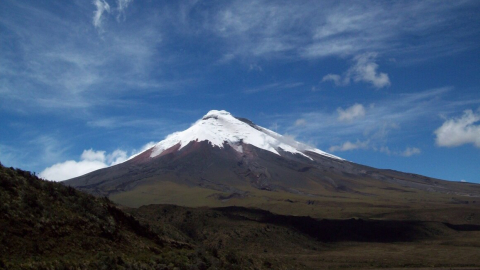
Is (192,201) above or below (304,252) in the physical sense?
above

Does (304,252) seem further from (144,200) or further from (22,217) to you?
(144,200)

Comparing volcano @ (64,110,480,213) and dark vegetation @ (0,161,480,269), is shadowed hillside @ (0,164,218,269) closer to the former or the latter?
dark vegetation @ (0,161,480,269)

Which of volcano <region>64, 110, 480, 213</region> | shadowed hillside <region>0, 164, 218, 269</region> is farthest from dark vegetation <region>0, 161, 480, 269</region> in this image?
volcano <region>64, 110, 480, 213</region>

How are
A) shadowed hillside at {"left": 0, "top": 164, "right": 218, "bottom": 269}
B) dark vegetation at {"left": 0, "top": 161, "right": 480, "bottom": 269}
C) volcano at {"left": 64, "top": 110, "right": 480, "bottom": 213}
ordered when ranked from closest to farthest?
1. shadowed hillside at {"left": 0, "top": 164, "right": 218, "bottom": 269}
2. dark vegetation at {"left": 0, "top": 161, "right": 480, "bottom": 269}
3. volcano at {"left": 64, "top": 110, "right": 480, "bottom": 213}

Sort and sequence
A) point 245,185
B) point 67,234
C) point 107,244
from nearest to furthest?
point 67,234 < point 107,244 < point 245,185

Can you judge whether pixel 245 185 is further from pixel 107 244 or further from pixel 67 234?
pixel 67 234

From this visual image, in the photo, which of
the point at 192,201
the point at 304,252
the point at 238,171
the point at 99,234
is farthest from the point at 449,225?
the point at 238,171

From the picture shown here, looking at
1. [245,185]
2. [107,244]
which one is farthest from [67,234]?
[245,185]

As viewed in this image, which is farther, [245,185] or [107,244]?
[245,185]

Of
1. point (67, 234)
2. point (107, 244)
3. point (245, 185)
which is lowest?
point (107, 244)

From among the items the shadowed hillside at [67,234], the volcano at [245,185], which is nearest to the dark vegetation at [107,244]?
the shadowed hillside at [67,234]

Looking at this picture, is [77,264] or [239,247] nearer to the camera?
[77,264]
